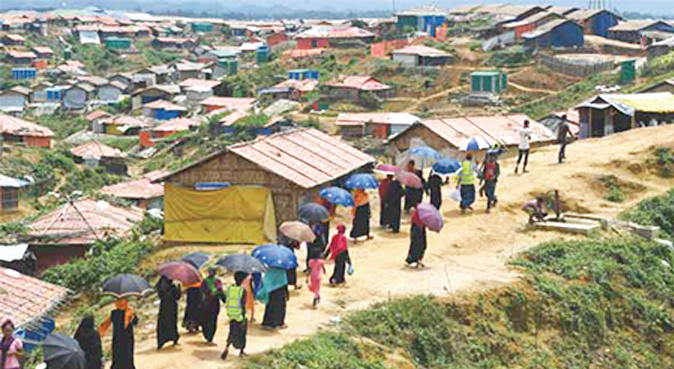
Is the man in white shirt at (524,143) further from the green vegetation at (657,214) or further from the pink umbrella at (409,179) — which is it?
the pink umbrella at (409,179)

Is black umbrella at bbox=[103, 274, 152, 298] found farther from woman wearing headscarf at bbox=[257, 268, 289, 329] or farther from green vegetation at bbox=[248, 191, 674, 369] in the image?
woman wearing headscarf at bbox=[257, 268, 289, 329]

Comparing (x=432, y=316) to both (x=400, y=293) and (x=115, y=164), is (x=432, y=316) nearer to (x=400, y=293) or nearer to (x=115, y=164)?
(x=400, y=293)

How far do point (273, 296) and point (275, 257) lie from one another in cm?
54

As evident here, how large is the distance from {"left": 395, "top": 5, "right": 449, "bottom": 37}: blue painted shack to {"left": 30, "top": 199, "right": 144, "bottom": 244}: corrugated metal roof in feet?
173

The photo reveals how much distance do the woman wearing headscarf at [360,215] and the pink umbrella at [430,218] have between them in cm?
236

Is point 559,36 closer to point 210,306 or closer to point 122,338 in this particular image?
point 210,306

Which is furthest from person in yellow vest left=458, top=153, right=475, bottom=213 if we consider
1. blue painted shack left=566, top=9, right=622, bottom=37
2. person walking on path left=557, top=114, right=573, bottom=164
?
blue painted shack left=566, top=9, right=622, bottom=37

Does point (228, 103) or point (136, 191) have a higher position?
point (228, 103)

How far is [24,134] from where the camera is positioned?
2014 inches

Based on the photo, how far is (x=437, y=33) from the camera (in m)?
73.2

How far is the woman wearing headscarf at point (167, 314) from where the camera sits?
1206 centimetres

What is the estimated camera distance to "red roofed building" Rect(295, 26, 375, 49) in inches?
3076

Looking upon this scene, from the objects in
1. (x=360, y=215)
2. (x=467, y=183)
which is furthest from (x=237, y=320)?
(x=467, y=183)

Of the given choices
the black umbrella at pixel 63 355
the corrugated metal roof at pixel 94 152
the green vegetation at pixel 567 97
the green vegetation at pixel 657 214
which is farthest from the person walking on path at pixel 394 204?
the corrugated metal roof at pixel 94 152
